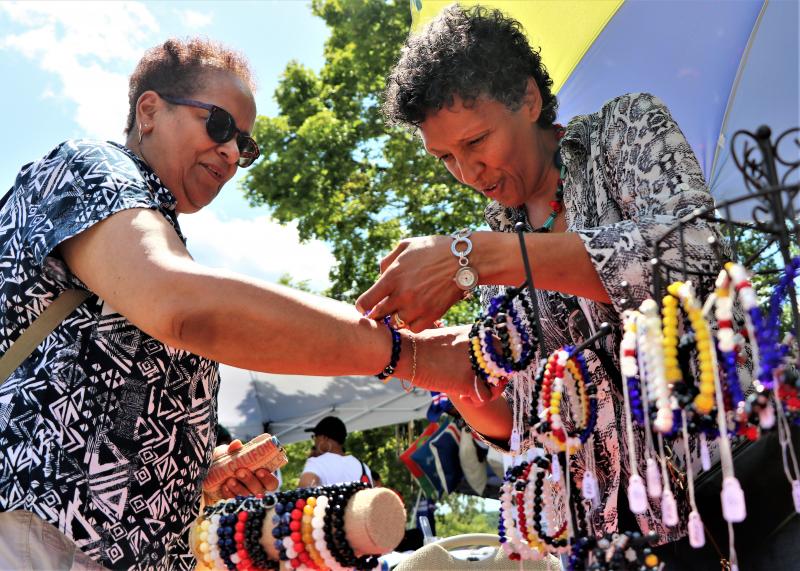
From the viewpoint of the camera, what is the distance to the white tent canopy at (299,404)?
9523 mm

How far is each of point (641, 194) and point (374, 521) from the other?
3.44ft

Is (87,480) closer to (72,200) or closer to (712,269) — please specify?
(72,200)

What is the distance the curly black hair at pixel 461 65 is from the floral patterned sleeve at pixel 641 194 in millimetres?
342

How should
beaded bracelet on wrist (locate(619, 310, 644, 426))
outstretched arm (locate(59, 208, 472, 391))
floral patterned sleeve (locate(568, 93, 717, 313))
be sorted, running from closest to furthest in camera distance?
beaded bracelet on wrist (locate(619, 310, 644, 426)) → outstretched arm (locate(59, 208, 472, 391)) → floral patterned sleeve (locate(568, 93, 717, 313))

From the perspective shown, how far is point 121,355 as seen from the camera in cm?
182

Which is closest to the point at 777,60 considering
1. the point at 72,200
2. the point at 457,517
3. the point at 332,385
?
the point at 72,200

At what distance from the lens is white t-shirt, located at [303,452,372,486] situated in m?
6.86

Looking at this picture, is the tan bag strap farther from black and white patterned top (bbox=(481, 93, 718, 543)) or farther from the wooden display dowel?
black and white patterned top (bbox=(481, 93, 718, 543))

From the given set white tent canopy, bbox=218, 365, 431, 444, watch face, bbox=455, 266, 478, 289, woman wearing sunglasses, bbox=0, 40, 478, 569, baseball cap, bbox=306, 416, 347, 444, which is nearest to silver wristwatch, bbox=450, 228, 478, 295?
watch face, bbox=455, 266, 478, 289

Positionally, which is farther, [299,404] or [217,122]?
[299,404]

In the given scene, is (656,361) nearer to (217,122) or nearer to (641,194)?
(641,194)

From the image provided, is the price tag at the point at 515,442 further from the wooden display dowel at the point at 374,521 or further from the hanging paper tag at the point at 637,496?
the hanging paper tag at the point at 637,496

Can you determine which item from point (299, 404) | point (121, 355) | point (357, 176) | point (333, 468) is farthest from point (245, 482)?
point (357, 176)

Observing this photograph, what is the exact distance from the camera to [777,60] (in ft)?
14.1
